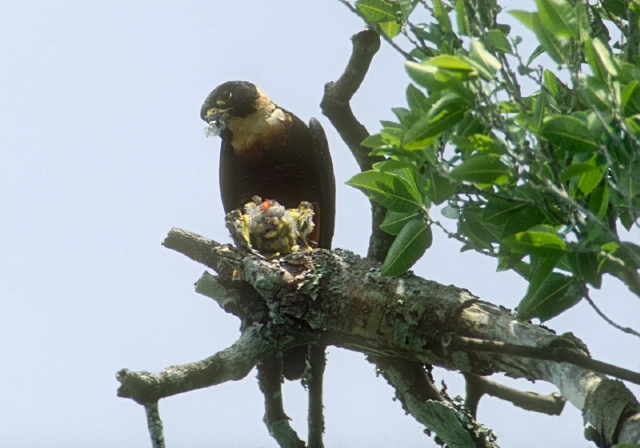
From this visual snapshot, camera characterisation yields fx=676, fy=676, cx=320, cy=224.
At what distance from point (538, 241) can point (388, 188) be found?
19.1 inches

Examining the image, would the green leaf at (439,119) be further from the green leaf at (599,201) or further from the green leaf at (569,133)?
the green leaf at (599,201)

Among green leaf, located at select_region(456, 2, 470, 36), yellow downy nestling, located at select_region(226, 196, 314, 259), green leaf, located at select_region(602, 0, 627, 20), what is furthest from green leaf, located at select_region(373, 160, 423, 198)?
yellow downy nestling, located at select_region(226, 196, 314, 259)

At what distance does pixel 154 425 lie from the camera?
1.90m

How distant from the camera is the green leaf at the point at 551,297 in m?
1.58

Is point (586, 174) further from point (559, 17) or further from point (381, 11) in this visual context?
point (381, 11)

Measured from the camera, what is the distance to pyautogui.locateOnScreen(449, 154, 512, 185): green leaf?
54.4 inches

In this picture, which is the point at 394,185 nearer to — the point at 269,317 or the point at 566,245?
the point at 566,245

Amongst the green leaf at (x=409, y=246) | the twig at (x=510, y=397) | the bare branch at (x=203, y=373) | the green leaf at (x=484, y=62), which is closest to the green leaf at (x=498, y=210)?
the green leaf at (x=409, y=246)

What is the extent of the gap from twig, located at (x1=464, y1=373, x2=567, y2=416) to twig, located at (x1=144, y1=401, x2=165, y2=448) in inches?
54.7

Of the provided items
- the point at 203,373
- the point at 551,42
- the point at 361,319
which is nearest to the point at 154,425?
the point at 203,373

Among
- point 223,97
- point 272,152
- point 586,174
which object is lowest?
point 586,174

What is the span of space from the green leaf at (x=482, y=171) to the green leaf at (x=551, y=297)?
32 cm

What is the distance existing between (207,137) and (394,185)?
268 centimetres

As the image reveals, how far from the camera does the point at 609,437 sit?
5.05 ft
